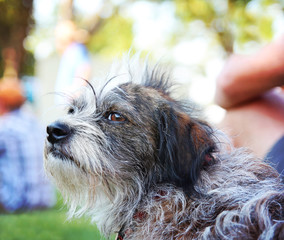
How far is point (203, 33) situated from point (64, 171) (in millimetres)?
27557

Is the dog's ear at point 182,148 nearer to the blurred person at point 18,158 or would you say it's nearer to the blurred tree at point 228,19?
the blurred person at point 18,158

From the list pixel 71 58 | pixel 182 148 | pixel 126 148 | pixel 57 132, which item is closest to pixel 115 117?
pixel 126 148

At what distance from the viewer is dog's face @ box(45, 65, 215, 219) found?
2.75 meters

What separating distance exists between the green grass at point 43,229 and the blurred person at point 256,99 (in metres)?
2.67

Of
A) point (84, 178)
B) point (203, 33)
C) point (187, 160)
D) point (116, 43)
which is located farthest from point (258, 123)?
point (116, 43)

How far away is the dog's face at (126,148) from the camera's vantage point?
2.75m

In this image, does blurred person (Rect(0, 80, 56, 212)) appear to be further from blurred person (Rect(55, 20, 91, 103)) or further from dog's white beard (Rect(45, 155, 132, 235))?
dog's white beard (Rect(45, 155, 132, 235))

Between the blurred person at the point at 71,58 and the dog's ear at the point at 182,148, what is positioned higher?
the dog's ear at the point at 182,148

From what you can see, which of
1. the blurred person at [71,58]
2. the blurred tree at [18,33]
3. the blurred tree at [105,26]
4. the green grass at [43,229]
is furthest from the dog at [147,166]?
the blurred tree at [18,33]

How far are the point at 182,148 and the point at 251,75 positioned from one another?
45.2 inches

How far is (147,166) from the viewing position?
2.83 m

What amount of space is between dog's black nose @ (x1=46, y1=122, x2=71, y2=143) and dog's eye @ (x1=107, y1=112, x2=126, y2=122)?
34 cm

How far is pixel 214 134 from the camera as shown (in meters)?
3.04

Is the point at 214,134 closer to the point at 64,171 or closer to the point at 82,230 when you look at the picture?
the point at 64,171
